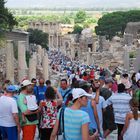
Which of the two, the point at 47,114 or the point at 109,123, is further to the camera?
the point at 109,123

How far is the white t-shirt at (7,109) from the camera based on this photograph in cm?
883

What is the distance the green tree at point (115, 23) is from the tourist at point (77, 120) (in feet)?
307

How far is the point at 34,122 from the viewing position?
9.32 m

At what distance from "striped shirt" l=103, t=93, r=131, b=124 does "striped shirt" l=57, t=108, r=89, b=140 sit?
8.89ft

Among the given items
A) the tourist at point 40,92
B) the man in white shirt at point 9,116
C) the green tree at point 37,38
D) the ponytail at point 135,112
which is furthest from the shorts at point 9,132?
the green tree at point 37,38

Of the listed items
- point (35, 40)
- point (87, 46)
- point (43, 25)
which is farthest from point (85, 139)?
point (43, 25)

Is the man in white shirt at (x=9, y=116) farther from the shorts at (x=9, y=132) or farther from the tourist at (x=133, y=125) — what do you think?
the tourist at (x=133, y=125)

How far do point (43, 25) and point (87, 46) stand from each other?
40.4m

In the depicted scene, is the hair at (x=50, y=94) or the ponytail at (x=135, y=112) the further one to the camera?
the hair at (x=50, y=94)

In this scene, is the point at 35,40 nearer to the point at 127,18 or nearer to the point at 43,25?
the point at 127,18

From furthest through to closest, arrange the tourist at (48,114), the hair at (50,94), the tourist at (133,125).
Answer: the tourist at (48,114), the hair at (50,94), the tourist at (133,125)

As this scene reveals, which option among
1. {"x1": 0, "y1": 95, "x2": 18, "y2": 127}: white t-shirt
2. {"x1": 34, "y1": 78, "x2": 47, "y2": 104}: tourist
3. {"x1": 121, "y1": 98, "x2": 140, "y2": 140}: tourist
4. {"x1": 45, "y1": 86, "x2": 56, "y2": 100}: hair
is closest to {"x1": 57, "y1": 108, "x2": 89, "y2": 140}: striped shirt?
{"x1": 121, "y1": 98, "x2": 140, "y2": 140}: tourist

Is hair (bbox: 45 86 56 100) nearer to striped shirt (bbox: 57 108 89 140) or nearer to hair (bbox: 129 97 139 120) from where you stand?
Answer: hair (bbox: 129 97 139 120)

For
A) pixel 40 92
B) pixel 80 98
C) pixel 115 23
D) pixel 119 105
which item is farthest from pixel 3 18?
pixel 115 23
